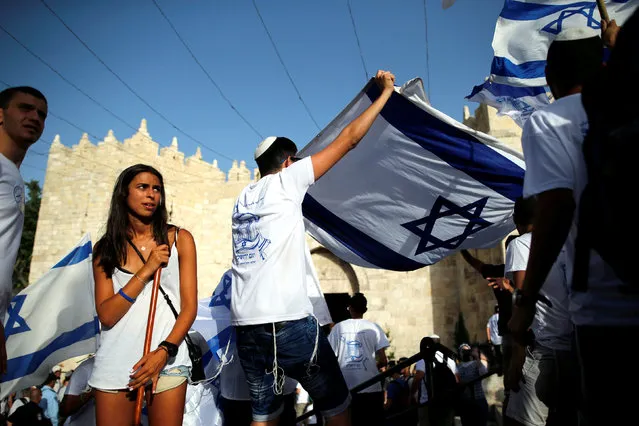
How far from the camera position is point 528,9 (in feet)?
15.6

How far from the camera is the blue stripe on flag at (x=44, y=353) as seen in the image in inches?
157

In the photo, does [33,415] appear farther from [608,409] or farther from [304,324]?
[608,409]

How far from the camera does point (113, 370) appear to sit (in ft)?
7.49

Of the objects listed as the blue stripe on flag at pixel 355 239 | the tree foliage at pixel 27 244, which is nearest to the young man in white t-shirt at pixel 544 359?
the blue stripe on flag at pixel 355 239

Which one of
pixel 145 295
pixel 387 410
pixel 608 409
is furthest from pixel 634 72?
pixel 387 410

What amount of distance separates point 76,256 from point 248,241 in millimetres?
3145

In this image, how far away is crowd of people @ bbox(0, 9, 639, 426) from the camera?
125cm

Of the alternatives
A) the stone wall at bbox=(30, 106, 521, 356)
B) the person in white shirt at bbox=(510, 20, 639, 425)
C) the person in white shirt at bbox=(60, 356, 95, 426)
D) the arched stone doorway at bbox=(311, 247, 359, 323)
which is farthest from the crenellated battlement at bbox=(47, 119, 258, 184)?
the person in white shirt at bbox=(510, 20, 639, 425)

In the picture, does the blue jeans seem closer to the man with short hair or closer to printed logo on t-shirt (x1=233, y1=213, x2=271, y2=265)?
printed logo on t-shirt (x1=233, y1=213, x2=271, y2=265)

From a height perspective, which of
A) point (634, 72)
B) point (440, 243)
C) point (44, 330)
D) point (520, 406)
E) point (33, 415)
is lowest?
point (33, 415)

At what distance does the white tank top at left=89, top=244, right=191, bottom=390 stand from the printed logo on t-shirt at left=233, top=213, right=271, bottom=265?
43 cm

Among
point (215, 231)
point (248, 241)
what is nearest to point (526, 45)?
point (248, 241)

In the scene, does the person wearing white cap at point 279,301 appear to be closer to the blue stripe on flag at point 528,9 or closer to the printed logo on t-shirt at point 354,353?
the printed logo on t-shirt at point 354,353

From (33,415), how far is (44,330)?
306 cm
